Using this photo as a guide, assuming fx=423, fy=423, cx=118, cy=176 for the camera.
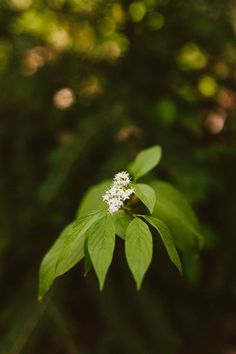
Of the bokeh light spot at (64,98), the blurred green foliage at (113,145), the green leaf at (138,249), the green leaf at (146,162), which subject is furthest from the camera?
the bokeh light spot at (64,98)

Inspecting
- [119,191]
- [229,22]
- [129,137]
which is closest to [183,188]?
[129,137]

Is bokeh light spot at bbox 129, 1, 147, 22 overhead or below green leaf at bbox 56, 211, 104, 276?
overhead

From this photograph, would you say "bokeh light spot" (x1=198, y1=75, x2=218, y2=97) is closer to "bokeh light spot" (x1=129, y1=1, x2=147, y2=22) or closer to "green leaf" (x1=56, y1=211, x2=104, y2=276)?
"bokeh light spot" (x1=129, y1=1, x2=147, y2=22)

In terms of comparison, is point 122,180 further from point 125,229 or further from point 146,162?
point 146,162

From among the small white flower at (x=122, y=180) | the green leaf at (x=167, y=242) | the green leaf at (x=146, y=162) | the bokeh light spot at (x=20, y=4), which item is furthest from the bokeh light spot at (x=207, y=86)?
the green leaf at (x=167, y=242)

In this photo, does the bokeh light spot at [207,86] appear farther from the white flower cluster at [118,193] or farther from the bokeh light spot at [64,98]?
the white flower cluster at [118,193]

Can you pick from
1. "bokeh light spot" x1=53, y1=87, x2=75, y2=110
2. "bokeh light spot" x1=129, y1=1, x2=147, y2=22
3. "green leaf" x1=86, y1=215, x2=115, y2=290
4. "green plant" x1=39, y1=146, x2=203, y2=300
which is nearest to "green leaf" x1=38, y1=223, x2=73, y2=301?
"green plant" x1=39, y1=146, x2=203, y2=300

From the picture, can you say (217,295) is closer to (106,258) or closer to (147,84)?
(147,84)
